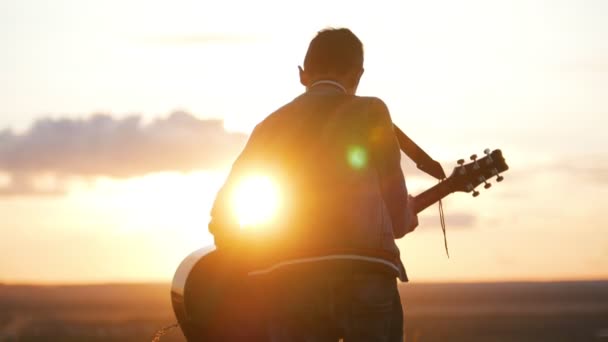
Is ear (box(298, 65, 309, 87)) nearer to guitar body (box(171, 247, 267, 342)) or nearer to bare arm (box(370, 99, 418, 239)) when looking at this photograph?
bare arm (box(370, 99, 418, 239))

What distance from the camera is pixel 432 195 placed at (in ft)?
24.1

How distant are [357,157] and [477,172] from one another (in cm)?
204

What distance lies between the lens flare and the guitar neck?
1744mm

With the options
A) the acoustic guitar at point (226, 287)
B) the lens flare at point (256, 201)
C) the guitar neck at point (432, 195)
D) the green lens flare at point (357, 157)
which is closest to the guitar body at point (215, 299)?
the acoustic guitar at point (226, 287)

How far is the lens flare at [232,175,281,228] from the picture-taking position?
5508 mm

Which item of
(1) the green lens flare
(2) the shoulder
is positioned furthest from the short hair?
(1) the green lens flare

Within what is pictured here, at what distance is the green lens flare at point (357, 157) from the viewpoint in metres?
5.46

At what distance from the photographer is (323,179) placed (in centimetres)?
546

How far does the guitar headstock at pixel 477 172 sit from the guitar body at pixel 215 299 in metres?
1.58

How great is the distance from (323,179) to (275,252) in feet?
1.24

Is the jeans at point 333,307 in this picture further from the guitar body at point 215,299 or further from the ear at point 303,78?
the ear at point 303,78

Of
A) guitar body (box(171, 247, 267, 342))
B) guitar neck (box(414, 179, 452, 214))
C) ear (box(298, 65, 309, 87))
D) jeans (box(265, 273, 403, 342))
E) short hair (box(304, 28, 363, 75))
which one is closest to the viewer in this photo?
jeans (box(265, 273, 403, 342))

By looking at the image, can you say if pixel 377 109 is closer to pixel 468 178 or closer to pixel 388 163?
pixel 388 163

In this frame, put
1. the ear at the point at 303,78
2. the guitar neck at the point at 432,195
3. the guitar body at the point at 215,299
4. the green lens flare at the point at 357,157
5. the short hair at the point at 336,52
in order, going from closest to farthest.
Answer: the green lens flare at the point at 357,157
the short hair at the point at 336,52
the ear at the point at 303,78
the guitar body at the point at 215,299
the guitar neck at the point at 432,195
